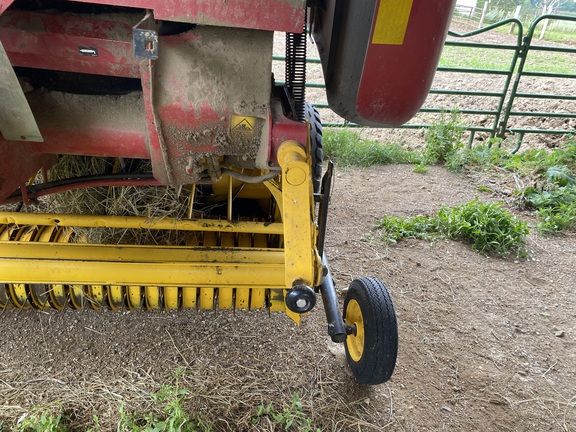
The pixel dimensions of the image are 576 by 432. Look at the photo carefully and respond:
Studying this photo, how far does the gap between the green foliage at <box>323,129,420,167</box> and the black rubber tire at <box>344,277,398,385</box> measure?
9.89ft

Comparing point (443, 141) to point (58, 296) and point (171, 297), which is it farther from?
point (58, 296)

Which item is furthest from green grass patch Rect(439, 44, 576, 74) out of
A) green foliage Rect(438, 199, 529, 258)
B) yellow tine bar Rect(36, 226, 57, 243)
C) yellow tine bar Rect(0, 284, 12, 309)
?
yellow tine bar Rect(0, 284, 12, 309)

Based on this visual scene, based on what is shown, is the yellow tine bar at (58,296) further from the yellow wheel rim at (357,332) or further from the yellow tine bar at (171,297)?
the yellow wheel rim at (357,332)

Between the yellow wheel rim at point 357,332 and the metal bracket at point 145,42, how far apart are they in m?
1.45

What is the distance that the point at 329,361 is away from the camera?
7.61 feet

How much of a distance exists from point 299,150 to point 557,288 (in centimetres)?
272

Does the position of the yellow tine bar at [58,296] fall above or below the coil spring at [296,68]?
below

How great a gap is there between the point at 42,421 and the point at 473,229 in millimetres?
3117

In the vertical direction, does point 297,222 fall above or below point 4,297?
above

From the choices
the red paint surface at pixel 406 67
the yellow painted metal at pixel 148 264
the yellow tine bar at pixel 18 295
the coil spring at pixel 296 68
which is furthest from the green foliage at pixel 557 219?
the yellow tine bar at pixel 18 295

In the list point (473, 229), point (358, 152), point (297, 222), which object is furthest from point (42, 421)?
point (358, 152)

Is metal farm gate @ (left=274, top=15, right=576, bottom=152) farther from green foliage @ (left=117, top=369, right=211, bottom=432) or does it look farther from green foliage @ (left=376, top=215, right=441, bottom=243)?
green foliage @ (left=117, top=369, right=211, bottom=432)

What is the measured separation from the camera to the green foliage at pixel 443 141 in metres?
5.07

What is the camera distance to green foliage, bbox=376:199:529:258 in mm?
3521
